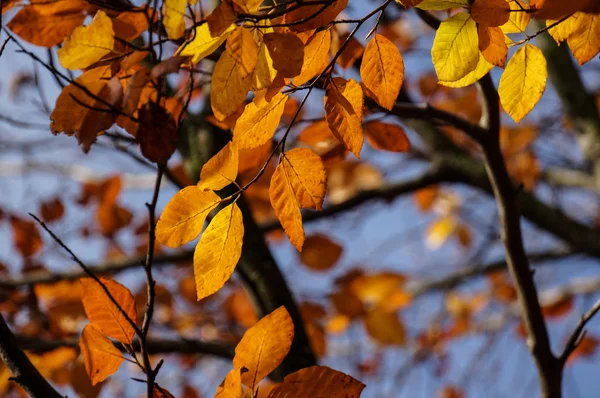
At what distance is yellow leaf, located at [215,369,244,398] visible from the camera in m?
0.62

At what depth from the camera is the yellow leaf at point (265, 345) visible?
26.1 inches

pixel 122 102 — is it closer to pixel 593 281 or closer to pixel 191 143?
pixel 191 143

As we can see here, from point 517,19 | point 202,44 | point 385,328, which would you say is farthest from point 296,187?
point 385,328

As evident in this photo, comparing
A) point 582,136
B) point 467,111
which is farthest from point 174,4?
point 467,111

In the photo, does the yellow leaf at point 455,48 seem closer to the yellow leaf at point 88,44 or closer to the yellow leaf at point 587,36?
the yellow leaf at point 587,36

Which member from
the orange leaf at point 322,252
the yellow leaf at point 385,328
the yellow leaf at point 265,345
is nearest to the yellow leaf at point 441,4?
the yellow leaf at point 265,345

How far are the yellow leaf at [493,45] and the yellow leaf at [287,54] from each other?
201 mm

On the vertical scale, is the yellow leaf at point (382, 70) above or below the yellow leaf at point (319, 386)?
above

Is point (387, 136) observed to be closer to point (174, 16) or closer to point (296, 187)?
point (296, 187)

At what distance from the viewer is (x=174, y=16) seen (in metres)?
0.57

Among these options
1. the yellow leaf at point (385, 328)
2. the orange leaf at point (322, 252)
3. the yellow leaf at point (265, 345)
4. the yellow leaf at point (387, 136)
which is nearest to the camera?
the yellow leaf at point (265, 345)

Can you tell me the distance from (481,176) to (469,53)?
1.20 m

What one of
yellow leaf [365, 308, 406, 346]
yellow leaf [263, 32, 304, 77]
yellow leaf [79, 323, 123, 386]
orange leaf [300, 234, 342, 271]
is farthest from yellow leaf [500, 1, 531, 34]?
yellow leaf [365, 308, 406, 346]

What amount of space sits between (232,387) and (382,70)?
387 millimetres
